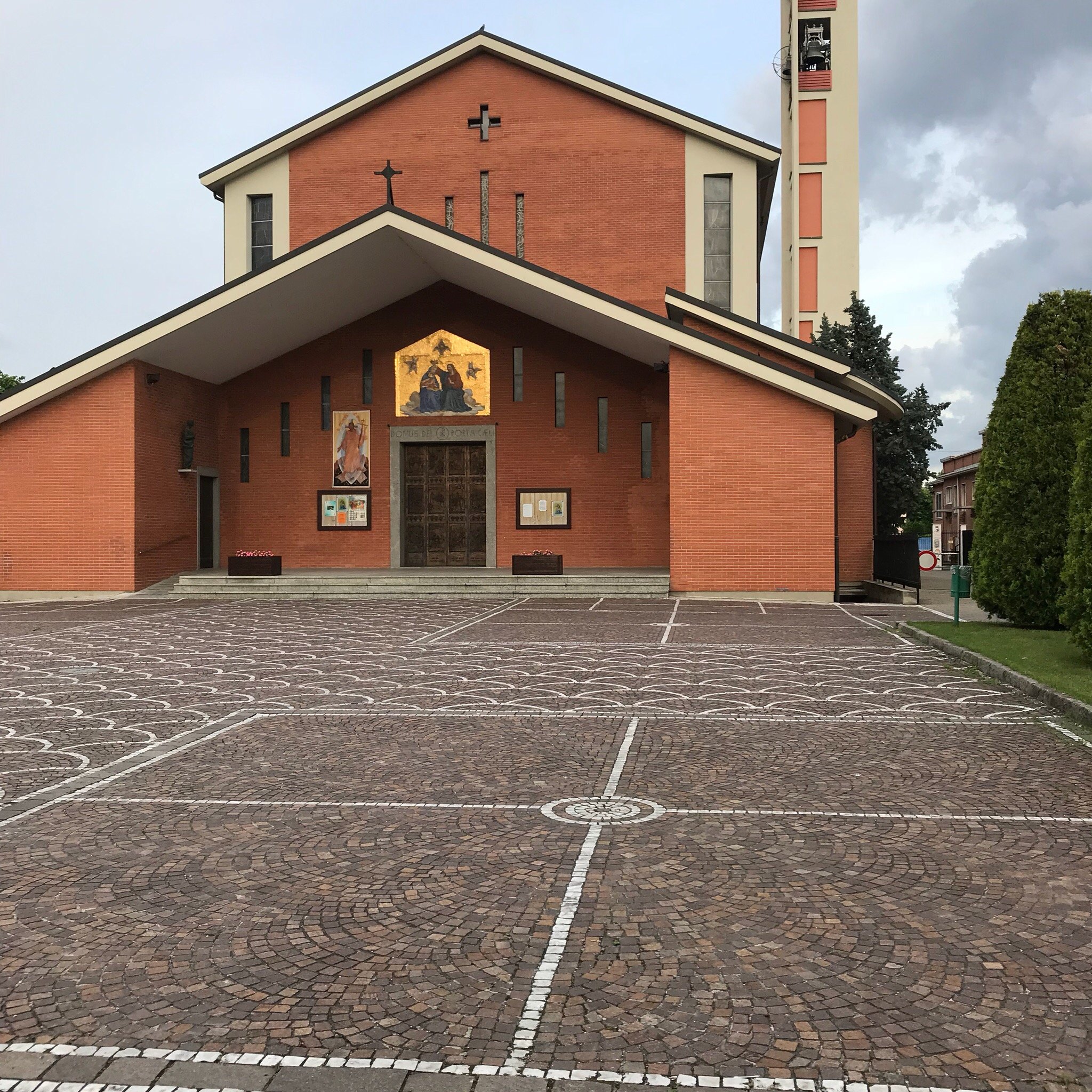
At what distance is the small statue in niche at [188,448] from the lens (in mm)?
23688

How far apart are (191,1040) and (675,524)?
17.7 metres

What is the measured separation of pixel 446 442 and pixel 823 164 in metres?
22.3

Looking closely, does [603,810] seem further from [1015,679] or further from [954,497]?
[954,497]

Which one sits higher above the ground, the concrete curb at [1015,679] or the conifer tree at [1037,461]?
the conifer tree at [1037,461]

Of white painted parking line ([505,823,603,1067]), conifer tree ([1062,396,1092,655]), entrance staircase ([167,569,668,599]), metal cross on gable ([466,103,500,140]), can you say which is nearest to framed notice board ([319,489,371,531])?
entrance staircase ([167,569,668,599])

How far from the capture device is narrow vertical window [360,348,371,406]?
26.0 m

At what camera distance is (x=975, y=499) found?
47.9 ft

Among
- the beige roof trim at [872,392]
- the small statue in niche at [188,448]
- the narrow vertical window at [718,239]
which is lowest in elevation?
the small statue in niche at [188,448]

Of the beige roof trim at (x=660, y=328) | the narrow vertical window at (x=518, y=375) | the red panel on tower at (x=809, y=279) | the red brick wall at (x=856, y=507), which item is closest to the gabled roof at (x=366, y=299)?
the beige roof trim at (x=660, y=328)

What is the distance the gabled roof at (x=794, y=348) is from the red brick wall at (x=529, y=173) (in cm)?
254

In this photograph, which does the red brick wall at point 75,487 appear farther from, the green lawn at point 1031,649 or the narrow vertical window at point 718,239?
the green lawn at point 1031,649

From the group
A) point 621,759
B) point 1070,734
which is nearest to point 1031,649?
point 1070,734

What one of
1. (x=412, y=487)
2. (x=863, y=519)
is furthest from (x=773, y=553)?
(x=412, y=487)

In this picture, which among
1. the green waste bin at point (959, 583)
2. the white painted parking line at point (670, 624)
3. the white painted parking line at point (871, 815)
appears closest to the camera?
the white painted parking line at point (871, 815)
